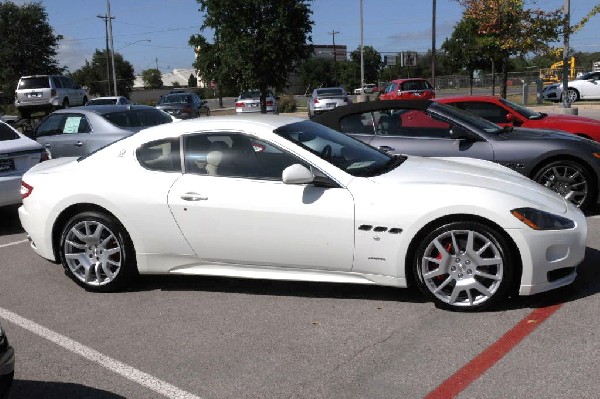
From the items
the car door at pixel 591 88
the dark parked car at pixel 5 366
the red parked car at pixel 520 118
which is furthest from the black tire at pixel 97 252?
the car door at pixel 591 88

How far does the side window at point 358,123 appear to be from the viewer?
780 cm

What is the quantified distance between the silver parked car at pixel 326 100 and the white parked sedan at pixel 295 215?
2262 centimetres

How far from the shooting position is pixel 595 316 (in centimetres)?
426

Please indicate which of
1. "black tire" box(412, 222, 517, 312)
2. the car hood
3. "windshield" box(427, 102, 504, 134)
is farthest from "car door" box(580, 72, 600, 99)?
"black tire" box(412, 222, 517, 312)

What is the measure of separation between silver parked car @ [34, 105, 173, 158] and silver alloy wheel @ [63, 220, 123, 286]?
4592mm

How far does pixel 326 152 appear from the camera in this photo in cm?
495

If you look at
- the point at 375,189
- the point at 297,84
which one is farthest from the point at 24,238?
the point at 297,84

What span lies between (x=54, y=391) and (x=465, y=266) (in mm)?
2738

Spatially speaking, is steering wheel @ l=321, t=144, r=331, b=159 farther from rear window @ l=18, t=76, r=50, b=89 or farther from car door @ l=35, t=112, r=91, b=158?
rear window @ l=18, t=76, r=50, b=89

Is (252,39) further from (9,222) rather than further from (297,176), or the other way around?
(297,176)

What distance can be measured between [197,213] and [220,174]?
35cm

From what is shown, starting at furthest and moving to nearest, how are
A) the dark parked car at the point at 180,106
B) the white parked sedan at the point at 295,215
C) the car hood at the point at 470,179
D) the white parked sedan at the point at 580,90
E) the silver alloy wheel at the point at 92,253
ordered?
the white parked sedan at the point at 580,90
the dark parked car at the point at 180,106
the silver alloy wheel at the point at 92,253
the car hood at the point at 470,179
the white parked sedan at the point at 295,215

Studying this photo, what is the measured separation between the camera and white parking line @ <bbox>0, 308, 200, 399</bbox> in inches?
139

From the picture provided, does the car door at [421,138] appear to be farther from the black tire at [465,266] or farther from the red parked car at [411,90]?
the red parked car at [411,90]
